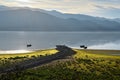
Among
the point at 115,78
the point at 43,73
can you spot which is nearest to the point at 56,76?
the point at 43,73

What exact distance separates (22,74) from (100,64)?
16.6 m

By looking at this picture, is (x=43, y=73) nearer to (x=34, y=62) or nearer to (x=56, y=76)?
(x=56, y=76)

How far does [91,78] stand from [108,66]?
9.55 metres

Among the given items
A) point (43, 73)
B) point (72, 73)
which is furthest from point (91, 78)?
point (43, 73)

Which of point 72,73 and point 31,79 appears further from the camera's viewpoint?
point 72,73

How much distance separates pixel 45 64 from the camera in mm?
49312

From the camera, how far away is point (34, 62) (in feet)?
169

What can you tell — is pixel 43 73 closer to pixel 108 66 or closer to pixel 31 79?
pixel 31 79

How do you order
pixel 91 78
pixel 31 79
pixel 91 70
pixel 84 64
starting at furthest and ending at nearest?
pixel 84 64 < pixel 91 70 < pixel 91 78 < pixel 31 79

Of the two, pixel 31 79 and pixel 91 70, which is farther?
pixel 91 70

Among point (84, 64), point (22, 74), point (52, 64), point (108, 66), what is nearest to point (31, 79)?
point (22, 74)

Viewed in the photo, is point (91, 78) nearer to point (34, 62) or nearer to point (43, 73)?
point (43, 73)

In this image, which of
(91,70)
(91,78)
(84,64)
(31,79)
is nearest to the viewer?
(31,79)

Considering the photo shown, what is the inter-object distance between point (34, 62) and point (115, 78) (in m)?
14.8
